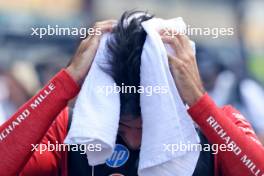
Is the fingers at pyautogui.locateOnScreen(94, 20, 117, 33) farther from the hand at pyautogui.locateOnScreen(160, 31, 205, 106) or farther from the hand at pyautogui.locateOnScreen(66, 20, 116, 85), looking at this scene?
the hand at pyautogui.locateOnScreen(160, 31, 205, 106)

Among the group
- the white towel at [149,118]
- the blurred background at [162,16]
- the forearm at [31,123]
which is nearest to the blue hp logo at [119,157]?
the white towel at [149,118]

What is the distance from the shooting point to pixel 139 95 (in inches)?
129

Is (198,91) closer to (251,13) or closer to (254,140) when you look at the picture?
(254,140)

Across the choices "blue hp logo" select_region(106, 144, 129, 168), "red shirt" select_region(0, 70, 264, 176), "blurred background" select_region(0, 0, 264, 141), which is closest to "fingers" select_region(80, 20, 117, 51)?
Answer: "red shirt" select_region(0, 70, 264, 176)

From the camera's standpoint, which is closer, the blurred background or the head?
the head

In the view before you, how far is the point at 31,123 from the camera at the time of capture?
3.27 meters

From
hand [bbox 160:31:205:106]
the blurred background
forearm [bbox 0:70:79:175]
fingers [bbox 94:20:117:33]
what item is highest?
fingers [bbox 94:20:117:33]

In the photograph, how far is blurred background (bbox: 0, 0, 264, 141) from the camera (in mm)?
7422

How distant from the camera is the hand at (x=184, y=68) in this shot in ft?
10.5

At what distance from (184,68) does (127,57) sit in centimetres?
19

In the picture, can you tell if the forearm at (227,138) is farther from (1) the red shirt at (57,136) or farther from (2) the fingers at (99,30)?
(2) the fingers at (99,30)

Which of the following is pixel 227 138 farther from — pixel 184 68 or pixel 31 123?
pixel 31 123

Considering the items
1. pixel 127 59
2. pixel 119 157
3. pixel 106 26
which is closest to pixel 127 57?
pixel 127 59

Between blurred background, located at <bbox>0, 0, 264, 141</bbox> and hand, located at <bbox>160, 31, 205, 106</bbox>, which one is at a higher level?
hand, located at <bbox>160, 31, 205, 106</bbox>
